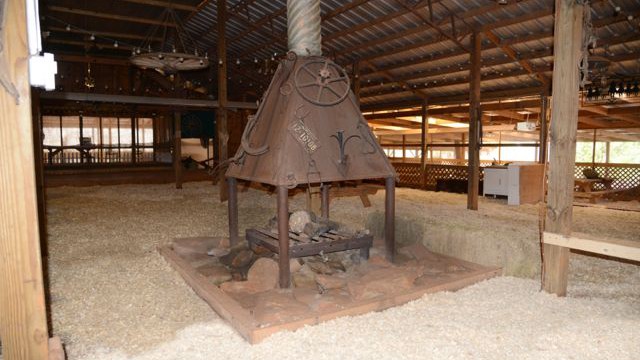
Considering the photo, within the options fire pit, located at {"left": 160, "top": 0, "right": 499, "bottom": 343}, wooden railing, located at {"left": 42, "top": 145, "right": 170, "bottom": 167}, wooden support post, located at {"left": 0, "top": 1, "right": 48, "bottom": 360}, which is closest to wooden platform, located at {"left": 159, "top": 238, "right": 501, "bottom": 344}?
fire pit, located at {"left": 160, "top": 0, "right": 499, "bottom": 343}

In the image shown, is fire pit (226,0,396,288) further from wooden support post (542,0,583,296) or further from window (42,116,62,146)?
window (42,116,62,146)

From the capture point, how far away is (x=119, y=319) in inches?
125

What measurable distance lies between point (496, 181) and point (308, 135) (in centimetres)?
714

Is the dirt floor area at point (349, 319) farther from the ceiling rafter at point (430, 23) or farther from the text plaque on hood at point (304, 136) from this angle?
the ceiling rafter at point (430, 23)

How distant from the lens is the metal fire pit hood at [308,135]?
367 cm

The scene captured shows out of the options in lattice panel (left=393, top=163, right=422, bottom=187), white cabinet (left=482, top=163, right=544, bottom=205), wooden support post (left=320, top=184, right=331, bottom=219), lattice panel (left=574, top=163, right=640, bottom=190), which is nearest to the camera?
wooden support post (left=320, top=184, right=331, bottom=219)

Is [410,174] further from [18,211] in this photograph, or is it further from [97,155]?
[18,211]

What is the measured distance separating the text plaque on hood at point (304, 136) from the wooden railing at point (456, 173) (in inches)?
327

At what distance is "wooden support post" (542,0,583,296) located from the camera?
3205mm

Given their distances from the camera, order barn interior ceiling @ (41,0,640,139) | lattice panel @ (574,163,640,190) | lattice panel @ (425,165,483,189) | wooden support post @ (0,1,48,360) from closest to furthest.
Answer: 1. wooden support post @ (0,1,48,360)
2. barn interior ceiling @ (41,0,640,139)
3. lattice panel @ (574,163,640,190)
4. lattice panel @ (425,165,483,189)

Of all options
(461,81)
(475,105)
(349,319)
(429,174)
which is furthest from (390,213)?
(429,174)

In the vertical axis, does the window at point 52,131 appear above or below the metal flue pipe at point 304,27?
below

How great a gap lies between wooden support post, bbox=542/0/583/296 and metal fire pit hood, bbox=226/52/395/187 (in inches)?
57.1

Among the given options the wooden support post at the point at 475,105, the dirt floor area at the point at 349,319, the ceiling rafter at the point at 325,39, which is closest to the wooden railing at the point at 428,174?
the wooden support post at the point at 475,105
